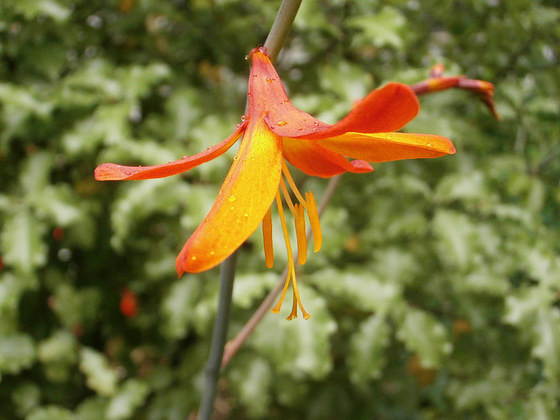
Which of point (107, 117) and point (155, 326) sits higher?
point (107, 117)

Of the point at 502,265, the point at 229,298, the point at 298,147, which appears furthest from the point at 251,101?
the point at 502,265

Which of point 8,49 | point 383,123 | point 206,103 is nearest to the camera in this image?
point 383,123

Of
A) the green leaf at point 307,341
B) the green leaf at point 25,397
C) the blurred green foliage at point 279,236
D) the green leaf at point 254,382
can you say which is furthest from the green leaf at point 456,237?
the green leaf at point 25,397

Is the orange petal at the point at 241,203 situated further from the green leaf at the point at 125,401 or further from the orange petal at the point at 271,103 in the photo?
the green leaf at the point at 125,401

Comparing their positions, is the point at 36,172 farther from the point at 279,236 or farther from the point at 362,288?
the point at 362,288

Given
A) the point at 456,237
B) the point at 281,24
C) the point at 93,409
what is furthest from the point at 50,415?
the point at 281,24

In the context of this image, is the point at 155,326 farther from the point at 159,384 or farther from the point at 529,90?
the point at 529,90
